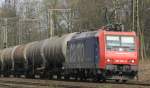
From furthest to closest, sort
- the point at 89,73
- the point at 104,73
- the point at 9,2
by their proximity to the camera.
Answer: the point at 9,2
the point at 89,73
the point at 104,73

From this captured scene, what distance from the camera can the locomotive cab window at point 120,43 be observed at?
87.2 feet

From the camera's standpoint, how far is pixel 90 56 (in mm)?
27297

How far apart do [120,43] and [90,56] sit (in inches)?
78.6

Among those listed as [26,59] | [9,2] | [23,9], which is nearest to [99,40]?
[26,59]

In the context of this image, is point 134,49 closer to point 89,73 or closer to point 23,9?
point 89,73

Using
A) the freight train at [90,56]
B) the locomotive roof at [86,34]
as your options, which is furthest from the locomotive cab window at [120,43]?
the locomotive roof at [86,34]

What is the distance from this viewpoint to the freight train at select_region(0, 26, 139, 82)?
2611cm

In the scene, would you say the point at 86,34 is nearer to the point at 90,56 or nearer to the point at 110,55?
the point at 90,56

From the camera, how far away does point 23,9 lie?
9119 centimetres

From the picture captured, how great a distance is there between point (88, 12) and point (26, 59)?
28069 mm

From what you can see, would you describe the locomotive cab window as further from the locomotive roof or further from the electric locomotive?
the locomotive roof

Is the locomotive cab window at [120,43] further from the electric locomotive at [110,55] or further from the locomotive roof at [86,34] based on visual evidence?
the locomotive roof at [86,34]

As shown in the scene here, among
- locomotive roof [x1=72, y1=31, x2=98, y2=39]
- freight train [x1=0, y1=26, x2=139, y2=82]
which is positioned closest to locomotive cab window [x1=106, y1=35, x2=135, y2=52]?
freight train [x1=0, y1=26, x2=139, y2=82]

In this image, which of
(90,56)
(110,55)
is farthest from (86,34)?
(110,55)
